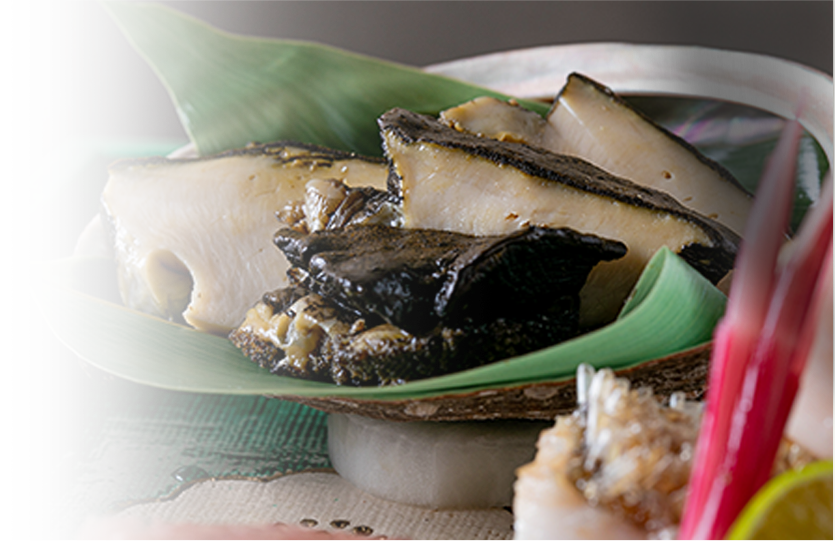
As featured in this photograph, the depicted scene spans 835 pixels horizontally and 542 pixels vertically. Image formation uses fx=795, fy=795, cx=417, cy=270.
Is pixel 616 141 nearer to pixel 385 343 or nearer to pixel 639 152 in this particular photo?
pixel 639 152

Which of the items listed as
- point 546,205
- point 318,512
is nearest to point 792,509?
point 546,205

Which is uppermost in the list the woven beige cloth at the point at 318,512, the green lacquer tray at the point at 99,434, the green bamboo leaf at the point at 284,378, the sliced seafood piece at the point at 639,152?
the sliced seafood piece at the point at 639,152

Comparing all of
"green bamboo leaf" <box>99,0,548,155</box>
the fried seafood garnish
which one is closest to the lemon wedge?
the fried seafood garnish

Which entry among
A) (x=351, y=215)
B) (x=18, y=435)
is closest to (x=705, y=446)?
(x=351, y=215)

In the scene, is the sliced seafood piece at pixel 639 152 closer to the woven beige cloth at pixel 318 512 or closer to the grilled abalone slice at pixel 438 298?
the grilled abalone slice at pixel 438 298

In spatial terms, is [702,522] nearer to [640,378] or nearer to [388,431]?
[640,378]

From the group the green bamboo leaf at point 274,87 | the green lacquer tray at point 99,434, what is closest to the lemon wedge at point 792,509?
the green lacquer tray at point 99,434

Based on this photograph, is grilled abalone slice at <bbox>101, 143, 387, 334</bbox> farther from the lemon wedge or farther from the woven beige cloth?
the lemon wedge
